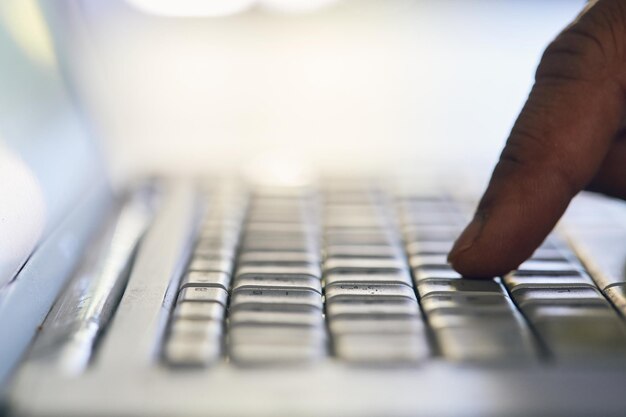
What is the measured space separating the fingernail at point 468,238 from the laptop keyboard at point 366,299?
0.07ft

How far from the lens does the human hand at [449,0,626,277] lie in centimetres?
60

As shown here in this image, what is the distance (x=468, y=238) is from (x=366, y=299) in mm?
99

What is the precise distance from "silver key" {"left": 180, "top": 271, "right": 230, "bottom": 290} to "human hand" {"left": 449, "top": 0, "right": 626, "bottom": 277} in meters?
0.17

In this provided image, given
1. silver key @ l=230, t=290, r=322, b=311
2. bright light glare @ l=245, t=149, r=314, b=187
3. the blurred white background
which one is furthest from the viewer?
the blurred white background

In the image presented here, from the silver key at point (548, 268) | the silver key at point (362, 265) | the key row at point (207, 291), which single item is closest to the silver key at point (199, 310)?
the key row at point (207, 291)

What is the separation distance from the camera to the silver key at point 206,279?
1.91ft

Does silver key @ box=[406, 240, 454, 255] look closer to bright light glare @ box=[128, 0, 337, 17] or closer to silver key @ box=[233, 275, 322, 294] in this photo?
silver key @ box=[233, 275, 322, 294]

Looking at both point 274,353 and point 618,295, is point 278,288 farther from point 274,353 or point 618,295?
point 618,295

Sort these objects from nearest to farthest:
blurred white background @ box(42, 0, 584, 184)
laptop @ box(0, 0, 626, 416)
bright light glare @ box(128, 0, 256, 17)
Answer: laptop @ box(0, 0, 626, 416) < blurred white background @ box(42, 0, 584, 184) < bright light glare @ box(128, 0, 256, 17)

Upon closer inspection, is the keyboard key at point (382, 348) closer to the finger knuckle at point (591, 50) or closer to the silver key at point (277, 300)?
the silver key at point (277, 300)

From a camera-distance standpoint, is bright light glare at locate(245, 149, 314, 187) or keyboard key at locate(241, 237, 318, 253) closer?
keyboard key at locate(241, 237, 318, 253)

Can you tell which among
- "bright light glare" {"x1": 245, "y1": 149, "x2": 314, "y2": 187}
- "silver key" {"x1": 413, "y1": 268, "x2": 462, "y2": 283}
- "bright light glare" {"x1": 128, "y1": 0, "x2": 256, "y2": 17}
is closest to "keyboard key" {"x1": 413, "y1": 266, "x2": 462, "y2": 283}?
"silver key" {"x1": 413, "y1": 268, "x2": 462, "y2": 283}

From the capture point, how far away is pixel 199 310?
53 centimetres

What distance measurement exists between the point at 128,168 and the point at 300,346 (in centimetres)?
78
